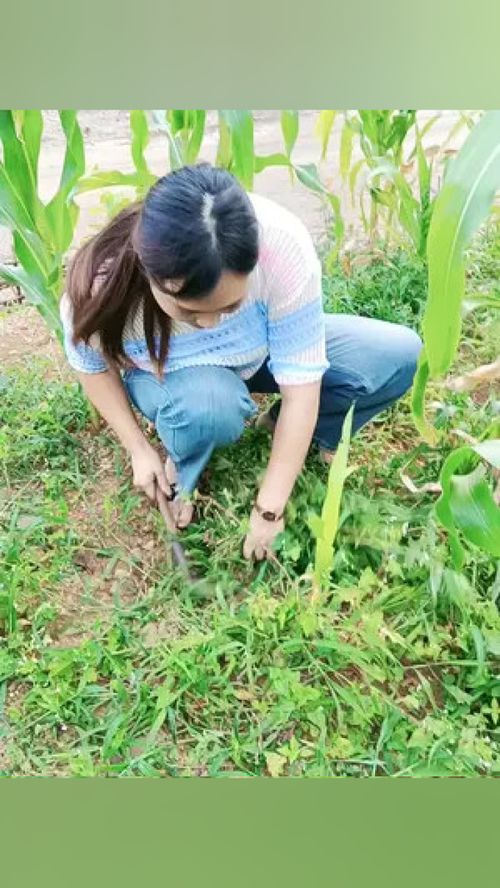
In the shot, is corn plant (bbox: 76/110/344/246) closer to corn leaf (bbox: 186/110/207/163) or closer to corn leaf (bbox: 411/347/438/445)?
corn leaf (bbox: 186/110/207/163)

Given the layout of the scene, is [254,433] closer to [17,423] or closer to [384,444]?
[384,444]

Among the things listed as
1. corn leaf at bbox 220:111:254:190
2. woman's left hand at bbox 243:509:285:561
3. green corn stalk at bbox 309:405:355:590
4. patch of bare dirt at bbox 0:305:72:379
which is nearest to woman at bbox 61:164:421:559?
woman's left hand at bbox 243:509:285:561

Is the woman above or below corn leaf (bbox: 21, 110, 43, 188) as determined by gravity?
below

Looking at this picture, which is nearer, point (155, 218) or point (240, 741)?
point (155, 218)

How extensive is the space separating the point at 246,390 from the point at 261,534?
0.19 metres

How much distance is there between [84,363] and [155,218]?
12.7 inches

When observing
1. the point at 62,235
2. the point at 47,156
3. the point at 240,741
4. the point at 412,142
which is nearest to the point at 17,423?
the point at 62,235

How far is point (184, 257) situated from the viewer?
2.62 feet

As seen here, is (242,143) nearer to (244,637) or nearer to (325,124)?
(325,124)

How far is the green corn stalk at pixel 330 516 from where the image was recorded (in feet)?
2.91

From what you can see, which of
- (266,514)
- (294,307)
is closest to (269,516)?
(266,514)

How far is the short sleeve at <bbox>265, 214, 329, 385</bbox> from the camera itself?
0.97 meters

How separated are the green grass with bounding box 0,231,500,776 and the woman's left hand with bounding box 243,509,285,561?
0.02 meters

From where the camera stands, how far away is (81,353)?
1082 mm
